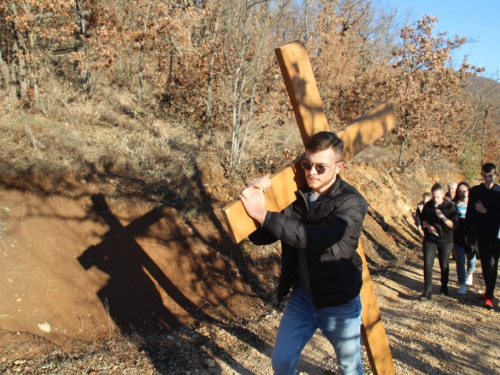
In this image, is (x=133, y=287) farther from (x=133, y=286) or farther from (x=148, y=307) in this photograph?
(x=148, y=307)

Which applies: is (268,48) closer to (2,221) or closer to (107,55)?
(107,55)

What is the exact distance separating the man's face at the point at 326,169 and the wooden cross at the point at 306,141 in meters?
0.12

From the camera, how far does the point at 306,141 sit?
273 cm

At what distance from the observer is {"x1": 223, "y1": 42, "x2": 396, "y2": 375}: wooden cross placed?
2.25 metres

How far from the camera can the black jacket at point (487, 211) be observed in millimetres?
5707

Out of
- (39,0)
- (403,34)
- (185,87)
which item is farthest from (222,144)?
(403,34)

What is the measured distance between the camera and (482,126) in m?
24.7

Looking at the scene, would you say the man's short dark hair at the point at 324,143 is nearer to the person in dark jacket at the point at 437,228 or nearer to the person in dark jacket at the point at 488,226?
the person in dark jacket at the point at 488,226

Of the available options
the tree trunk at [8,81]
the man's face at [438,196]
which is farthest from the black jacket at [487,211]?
the tree trunk at [8,81]

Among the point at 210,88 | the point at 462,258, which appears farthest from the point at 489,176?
the point at 210,88

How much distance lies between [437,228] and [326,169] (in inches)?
180

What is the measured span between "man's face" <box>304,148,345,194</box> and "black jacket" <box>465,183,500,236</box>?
432 centimetres

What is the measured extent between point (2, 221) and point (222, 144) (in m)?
5.04

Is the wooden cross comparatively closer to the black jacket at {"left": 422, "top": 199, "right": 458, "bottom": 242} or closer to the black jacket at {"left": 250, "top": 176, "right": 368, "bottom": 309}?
the black jacket at {"left": 250, "top": 176, "right": 368, "bottom": 309}
